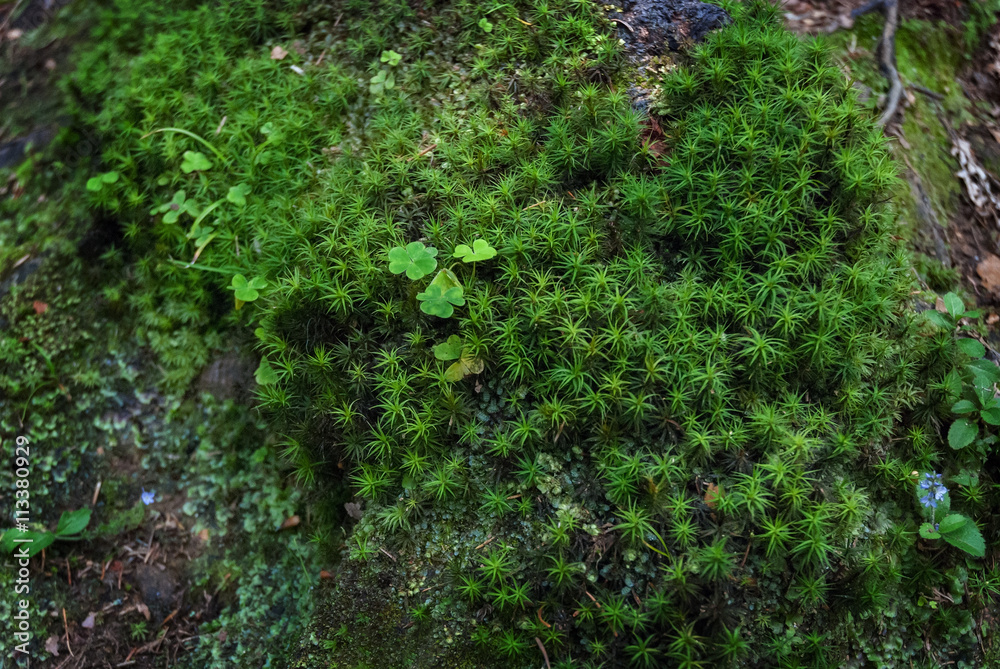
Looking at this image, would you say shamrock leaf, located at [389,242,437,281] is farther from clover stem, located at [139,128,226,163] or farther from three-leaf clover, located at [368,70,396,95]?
clover stem, located at [139,128,226,163]

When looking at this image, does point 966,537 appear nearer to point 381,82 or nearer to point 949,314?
point 949,314

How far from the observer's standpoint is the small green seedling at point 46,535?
10.7 feet

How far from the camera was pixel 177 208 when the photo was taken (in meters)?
3.80

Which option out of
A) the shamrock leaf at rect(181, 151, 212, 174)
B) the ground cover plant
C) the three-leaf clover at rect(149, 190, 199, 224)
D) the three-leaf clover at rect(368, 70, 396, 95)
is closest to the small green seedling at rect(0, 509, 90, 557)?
the ground cover plant

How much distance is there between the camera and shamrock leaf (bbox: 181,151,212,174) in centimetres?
379

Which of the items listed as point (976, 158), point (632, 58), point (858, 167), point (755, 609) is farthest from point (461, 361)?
point (976, 158)

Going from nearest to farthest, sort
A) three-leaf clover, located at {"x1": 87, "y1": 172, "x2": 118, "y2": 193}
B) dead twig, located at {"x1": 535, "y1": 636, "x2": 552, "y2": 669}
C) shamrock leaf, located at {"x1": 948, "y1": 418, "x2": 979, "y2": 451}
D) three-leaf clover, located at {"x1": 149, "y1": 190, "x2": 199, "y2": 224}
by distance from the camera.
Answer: dead twig, located at {"x1": 535, "y1": 636, "x2": 552, "y2": 669}, shamrock leaf, located at {"x1": 948, "y1": 418, "x2": 979, "y2": 451}, three-leaf clover, located at {"x1": 149, "y1": 190, "x2": 199, "y2": 224}, three-leaf clover, located at {"x1": 87, "y1": 172, "x2": 118, "y2": 193}

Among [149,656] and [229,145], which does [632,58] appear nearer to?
[229,145]

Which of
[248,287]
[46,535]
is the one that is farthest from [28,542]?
[248,287]

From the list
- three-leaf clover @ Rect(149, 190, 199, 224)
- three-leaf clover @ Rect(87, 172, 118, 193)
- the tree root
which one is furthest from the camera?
the tree root

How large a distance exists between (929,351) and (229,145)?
4259 mm

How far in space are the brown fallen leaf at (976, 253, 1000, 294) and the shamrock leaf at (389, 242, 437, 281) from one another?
352 cm

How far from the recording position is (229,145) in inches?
150

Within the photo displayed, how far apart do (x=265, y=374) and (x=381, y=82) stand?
1.99m
